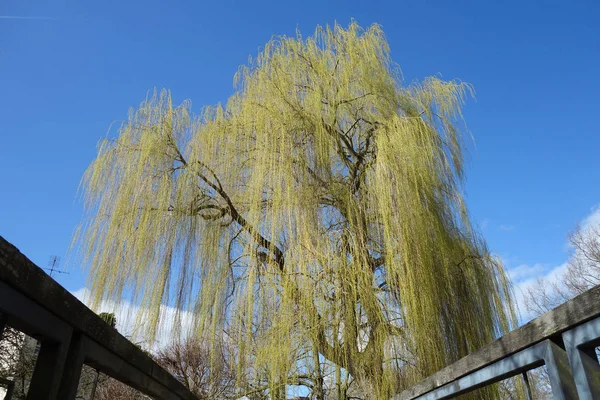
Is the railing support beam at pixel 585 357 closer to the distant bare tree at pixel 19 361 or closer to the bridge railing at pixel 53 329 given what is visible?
the bridge railing at pixel 53 329

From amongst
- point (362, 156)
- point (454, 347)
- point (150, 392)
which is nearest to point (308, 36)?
point (362, 156)

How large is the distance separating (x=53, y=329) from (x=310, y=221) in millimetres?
3387

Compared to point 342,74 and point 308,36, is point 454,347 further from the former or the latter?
point 308,36

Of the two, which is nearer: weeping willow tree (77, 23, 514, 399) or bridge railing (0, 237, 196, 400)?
bridge railing (0, 237, 196, 400)

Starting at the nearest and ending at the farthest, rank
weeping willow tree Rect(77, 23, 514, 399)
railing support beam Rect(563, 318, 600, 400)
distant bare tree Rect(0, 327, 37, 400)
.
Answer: railing support beam Rect(563, 318, 600, 400)
weeping willow tree Rect(77, 23, 514, 399)
distant bare tree Rect(0, 327, 37, 400)

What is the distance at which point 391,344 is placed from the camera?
3.92 metres

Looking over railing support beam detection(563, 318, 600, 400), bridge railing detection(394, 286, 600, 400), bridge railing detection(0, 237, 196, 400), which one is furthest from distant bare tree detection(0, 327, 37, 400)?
railing support beam detection(563, 318, 600, 400)

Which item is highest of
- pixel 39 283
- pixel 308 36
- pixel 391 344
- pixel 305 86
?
pixel 308 36

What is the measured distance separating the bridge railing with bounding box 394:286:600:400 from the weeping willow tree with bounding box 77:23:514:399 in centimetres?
258

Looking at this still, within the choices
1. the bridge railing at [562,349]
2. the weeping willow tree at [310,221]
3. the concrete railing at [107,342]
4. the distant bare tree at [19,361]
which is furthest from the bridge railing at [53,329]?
the distant bare tree at [19,361]

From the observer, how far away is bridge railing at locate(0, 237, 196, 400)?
97 cm

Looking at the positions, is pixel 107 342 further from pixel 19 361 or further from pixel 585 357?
pixel 19 361

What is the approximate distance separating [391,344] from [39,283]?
3.37 meters

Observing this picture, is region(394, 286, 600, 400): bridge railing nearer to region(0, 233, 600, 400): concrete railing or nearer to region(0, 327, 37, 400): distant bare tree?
region(0, 233, 600, 400): concrete railing
